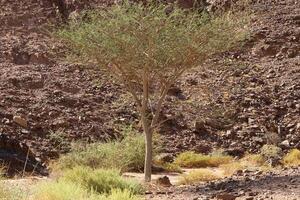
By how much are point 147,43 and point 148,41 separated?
0.05 metres

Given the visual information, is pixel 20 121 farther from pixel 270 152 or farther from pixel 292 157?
pixel 292 157

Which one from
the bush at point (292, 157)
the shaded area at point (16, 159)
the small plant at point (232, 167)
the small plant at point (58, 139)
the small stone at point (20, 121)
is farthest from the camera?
the small stone at point (20, 121)

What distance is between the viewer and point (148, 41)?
13.3 meters

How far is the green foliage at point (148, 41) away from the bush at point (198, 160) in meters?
6.20

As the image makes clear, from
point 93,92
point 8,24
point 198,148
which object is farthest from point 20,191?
point 8,24

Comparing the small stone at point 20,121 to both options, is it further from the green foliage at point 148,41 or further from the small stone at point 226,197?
the small stone at point 226,197

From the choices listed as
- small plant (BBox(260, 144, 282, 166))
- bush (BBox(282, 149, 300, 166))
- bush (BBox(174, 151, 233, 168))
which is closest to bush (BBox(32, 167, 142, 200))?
bush (BBox(282, 149, 300, 166))

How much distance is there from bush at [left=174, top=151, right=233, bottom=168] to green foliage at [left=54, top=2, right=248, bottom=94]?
620 cm

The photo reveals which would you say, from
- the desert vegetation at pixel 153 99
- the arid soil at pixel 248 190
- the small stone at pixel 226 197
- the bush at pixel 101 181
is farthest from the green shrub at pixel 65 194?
the arid soil at pixel 248 190

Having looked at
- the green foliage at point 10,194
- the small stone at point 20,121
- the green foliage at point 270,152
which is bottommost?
the green foliage at point 10,194

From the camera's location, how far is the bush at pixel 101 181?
10.2 meters

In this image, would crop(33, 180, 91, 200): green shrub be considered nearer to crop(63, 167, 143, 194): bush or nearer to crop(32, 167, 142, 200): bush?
crop(32, 167, 142, 200): bush

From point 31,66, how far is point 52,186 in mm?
16098

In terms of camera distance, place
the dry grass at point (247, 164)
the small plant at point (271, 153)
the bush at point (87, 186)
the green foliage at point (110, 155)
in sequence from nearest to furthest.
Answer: the bush at point (87, 186)
the green foliage at point (110, 155)
the dry grass at point (247, 164)
the small plant at point (271, 153)
